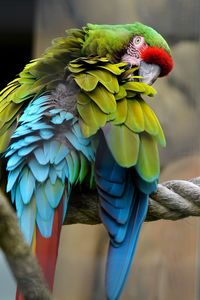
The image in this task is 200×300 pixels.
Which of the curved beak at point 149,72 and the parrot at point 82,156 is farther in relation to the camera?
the curved beak at point 149,72

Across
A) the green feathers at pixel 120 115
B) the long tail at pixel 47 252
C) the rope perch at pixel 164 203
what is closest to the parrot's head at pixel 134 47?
the green feathers at pixel 120 115

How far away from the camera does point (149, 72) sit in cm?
123

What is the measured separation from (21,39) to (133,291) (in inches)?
28.9

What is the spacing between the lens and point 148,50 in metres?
1.25

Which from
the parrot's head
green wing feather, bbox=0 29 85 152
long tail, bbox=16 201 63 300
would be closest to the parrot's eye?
the parrot's head

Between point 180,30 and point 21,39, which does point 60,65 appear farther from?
point 21,39

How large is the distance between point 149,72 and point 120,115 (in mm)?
264

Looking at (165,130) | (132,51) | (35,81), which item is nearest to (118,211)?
(35,81)

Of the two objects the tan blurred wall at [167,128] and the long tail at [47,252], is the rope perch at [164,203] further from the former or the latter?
the tan blurred wall at [167,128]

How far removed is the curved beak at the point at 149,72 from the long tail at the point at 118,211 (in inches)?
10.3

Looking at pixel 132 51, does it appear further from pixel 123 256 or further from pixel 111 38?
pixel 123 256

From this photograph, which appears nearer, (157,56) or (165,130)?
(157,56)

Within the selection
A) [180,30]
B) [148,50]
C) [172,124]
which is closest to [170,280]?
[172,124]

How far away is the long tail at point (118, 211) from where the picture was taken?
957 mm
